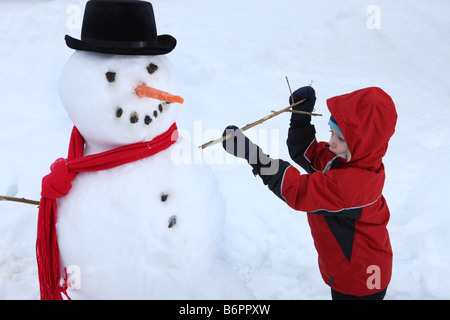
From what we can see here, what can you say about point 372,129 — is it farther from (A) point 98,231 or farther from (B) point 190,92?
(B) point 190,92

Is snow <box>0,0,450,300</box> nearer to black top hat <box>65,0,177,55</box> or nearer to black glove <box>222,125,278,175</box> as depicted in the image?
black glove <box>222,125,278,175</box>

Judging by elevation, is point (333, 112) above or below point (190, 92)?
above

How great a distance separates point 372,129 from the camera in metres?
1.31

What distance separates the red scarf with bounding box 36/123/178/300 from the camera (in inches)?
49.4

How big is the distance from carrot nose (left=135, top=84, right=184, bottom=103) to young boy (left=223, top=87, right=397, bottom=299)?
0.26 meters

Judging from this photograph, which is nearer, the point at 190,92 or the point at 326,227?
the point at 326,227

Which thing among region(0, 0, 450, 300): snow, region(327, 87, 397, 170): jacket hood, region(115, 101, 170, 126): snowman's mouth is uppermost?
region(115, 101, 170, 126): snowman's mouth

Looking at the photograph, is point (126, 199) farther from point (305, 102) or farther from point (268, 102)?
point (268, 102)

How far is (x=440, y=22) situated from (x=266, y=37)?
7.06 ft

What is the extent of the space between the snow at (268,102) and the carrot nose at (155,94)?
37 cm

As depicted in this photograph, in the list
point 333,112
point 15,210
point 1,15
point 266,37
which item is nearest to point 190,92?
point 266,37

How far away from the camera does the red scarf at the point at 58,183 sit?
1.25m

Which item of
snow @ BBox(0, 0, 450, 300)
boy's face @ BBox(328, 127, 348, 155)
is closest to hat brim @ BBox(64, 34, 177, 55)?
snow @ BBox(0, 0, 450, 300)

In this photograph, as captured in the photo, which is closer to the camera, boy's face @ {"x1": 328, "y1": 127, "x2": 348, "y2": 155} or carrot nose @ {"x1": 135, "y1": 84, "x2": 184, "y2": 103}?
carrot nose @ {"x1": 135, "y1": 84, "x2": 184, "y2": 103}
